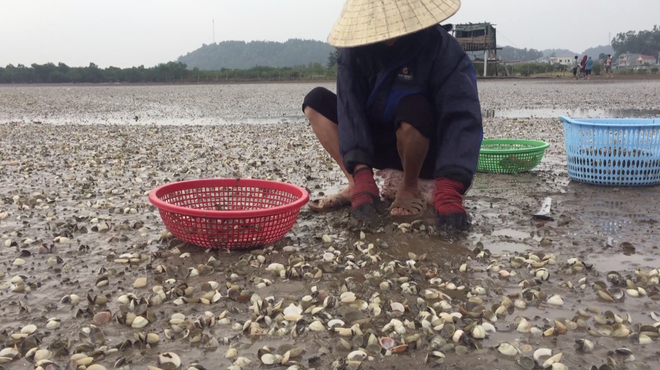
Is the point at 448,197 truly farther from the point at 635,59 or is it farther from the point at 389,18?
the point at 635,59

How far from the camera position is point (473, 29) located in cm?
4756

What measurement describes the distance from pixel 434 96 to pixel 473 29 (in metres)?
47.5

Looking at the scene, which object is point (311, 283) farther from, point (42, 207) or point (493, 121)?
point (493, 121)

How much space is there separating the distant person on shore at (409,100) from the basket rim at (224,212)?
528 millimetres

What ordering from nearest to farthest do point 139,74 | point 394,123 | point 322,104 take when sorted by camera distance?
1. point 394,123
2. point 322,104
3. point 139,74

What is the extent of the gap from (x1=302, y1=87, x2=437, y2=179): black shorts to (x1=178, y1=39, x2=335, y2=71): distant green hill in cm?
14700

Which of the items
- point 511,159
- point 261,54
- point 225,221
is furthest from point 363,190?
point 261,54

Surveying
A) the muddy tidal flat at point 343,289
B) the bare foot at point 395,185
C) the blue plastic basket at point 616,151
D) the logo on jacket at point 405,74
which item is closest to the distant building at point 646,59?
the blue plastic basket at point 616,151

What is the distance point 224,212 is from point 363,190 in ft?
3.74

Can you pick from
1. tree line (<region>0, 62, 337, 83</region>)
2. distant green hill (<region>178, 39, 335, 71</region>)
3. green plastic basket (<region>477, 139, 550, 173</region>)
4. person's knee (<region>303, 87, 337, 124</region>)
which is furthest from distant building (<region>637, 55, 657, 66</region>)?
person's knee (<region>303, 87, 337, 124</region>)

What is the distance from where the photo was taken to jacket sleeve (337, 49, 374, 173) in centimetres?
378

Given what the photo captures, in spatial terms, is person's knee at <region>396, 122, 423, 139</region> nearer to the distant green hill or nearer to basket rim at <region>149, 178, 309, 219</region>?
basket rim at <region>149, 178, 309, 219</region>

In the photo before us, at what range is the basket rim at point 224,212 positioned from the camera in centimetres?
306

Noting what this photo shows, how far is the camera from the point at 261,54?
16862cm
